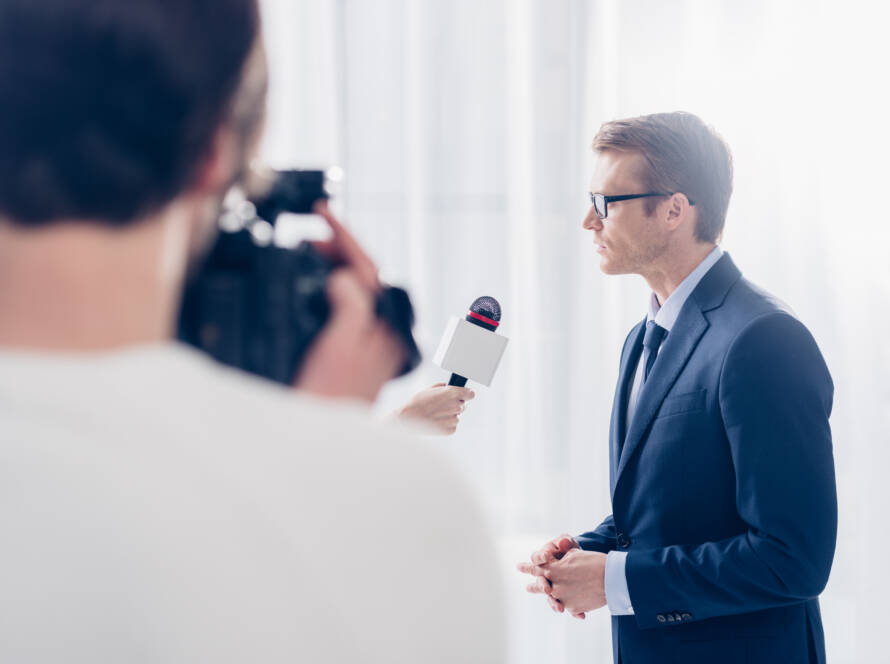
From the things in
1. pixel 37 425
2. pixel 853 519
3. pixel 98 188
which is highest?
pixel 98 188

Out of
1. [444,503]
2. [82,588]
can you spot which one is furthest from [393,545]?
[82,588]

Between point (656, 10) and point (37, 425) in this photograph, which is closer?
point (37, 425)

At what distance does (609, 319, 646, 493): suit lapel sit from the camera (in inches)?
61.0

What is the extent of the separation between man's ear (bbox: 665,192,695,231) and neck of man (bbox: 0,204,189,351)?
1381 millimetres

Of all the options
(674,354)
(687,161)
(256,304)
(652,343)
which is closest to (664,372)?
(674,354)

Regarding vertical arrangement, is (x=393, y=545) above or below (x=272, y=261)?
below

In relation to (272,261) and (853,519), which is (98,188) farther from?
(853,519)

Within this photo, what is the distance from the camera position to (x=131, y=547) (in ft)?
1.17

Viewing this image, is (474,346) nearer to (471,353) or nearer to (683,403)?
(471,353)

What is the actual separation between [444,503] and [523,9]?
7.59 ft

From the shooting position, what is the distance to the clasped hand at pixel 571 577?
1433 mm

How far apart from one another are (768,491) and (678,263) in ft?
1.78

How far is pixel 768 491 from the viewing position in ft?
4.16

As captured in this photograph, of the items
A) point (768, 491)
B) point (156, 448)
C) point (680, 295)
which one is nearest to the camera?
point (156, 448)
